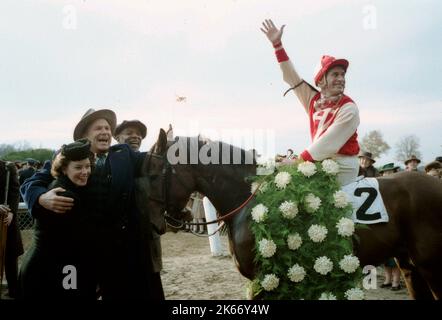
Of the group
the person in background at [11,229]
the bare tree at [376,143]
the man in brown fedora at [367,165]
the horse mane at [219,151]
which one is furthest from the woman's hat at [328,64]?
the bare tree at [376,143]

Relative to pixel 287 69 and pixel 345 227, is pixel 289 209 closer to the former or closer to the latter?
pixel 345 227

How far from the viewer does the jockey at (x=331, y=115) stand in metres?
3.32

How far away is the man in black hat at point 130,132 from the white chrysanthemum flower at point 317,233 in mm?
2551

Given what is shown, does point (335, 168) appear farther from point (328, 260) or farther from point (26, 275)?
point (26, 275)

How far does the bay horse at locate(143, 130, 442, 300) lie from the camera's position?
318cm

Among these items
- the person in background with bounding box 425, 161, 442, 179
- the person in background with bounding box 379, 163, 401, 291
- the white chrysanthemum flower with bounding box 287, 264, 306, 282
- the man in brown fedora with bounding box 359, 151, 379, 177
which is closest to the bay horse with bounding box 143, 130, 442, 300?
the white chrysanthemum flower with bounding box 287, 264, 306, 282

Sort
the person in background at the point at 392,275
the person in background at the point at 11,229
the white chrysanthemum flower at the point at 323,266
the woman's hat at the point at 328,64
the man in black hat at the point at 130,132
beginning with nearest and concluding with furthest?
the white chrysanthemum flower at the point at 323,266 → the woman's hat at the point at 328,64 → the man in black hat at the point at 130,132 → the person in background at the point at 11,229 → the person in background at the point at 392,275

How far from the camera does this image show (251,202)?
10.9 ft

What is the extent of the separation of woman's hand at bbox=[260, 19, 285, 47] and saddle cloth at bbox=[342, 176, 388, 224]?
191 cm

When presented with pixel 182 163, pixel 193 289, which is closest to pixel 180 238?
pixel 193 289

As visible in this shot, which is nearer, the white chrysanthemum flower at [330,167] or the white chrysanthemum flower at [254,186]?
the white chrysanthemum flower at [330,167]

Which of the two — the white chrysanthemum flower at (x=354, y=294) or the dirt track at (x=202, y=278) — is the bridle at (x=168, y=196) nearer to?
the white chrysanthemum flower at (x=354, y=294)

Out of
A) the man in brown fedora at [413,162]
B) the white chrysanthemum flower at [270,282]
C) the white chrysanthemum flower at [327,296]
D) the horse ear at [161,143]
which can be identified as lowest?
the white chrysanthemum flower at [327,296]
